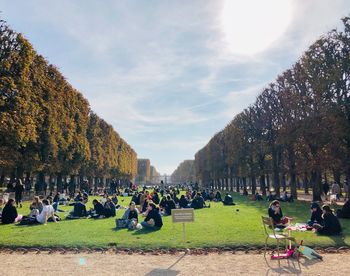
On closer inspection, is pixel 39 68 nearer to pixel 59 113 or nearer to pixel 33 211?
pixel 59 113

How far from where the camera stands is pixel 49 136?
36656 mm

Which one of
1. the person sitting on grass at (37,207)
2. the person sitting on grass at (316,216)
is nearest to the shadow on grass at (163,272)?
the person sitting on grass at (316,216)

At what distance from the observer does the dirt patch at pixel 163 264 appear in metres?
10.1

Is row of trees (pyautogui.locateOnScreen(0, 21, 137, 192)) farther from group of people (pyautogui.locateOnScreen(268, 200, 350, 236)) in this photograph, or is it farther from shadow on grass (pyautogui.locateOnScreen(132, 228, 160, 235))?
group of people (pyautogui.locateOnScreen(268, 200, 350, 236))

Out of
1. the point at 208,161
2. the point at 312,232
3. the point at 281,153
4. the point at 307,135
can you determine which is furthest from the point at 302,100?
the point at 208,161

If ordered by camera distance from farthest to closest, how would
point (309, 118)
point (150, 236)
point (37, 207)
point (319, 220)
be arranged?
point (309, 118)
point (37, 207)
point (319, 220)
point (150, 236)

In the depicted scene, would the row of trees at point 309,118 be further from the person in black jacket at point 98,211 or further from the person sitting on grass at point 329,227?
the person in black jacket at point 98,211

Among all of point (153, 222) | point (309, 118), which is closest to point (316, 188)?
point (309, 118)

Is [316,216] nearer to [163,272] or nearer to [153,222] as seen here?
[153,222]

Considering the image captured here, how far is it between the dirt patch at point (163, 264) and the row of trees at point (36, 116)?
17228 mm

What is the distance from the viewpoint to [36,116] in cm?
3325

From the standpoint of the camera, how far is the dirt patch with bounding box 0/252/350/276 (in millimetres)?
Answer: 10062

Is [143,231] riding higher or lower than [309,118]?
lower

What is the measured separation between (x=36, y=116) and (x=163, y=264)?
2590 cm
